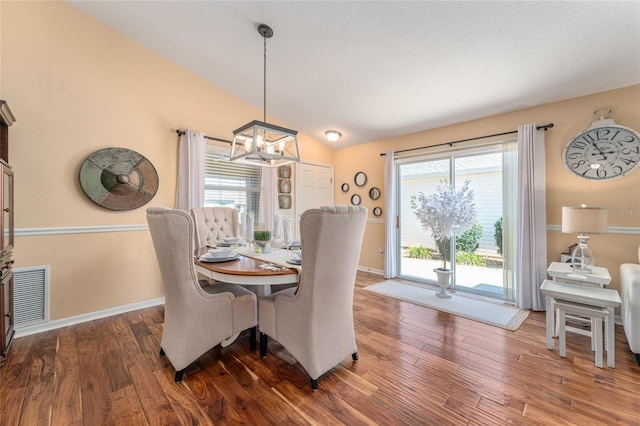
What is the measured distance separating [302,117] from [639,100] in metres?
3.87

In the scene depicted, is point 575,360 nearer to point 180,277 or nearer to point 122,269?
point 180,277

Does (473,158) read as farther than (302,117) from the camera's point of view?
No

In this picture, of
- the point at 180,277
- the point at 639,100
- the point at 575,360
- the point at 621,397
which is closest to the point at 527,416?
the point at 621,397

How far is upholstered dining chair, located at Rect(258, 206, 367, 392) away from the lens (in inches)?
64.3

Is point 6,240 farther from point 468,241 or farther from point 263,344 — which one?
point 468,241

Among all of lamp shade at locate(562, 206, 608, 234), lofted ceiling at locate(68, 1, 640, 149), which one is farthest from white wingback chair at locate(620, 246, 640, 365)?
lofted ceiling at locate(68, 1, 640, 149)

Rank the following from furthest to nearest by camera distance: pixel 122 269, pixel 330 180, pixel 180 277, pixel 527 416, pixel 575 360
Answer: pixel 330 180, pixel 122 269, pixel 575 360, pixel 180 277, pixel 527 416

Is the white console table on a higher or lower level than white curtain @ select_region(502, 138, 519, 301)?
lower

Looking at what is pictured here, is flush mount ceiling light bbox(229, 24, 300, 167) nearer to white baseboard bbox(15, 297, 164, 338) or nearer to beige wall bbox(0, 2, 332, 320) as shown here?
beige wall bbox(0, 2, 332, 320)

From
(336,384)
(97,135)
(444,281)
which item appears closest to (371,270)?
(444,281)

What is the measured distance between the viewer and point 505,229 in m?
3.43

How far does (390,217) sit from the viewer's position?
450cm

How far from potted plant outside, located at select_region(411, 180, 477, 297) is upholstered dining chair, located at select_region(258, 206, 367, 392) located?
2.05 m

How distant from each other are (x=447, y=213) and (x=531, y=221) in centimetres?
89
